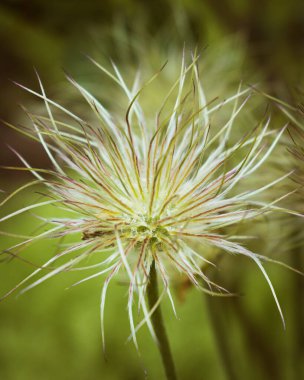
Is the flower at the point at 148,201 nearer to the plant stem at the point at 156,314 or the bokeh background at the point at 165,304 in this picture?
the plant stem at the point at 156,314

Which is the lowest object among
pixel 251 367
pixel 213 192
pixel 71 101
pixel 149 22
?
pixel 251 367

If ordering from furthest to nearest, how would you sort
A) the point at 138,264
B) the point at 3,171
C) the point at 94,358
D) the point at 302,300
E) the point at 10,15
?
the point at 3,171 → the point at 10,15 → the point at 94,358 → the point at 302,300 → the point at 138,264

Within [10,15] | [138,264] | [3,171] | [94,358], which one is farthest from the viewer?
[3,171]

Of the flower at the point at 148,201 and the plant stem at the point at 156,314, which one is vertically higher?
the flower at the point at 148,201

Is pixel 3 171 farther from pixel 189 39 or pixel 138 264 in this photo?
pixel 138 264

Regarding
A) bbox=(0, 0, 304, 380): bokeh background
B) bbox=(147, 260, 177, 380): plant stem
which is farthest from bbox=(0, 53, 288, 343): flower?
bbox=(0, 0, 304, 380): bokeh background

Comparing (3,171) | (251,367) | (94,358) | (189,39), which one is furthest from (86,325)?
(3,171)

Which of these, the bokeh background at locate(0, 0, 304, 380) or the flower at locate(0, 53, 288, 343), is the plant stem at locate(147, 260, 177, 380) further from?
the bokeh background at locate(0, 0, 304, 380)

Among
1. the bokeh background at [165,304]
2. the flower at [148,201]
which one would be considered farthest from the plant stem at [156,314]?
the bokeh background at [165,304]

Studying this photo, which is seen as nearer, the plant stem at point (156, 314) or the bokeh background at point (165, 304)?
the plant stem at point (156, 314)
